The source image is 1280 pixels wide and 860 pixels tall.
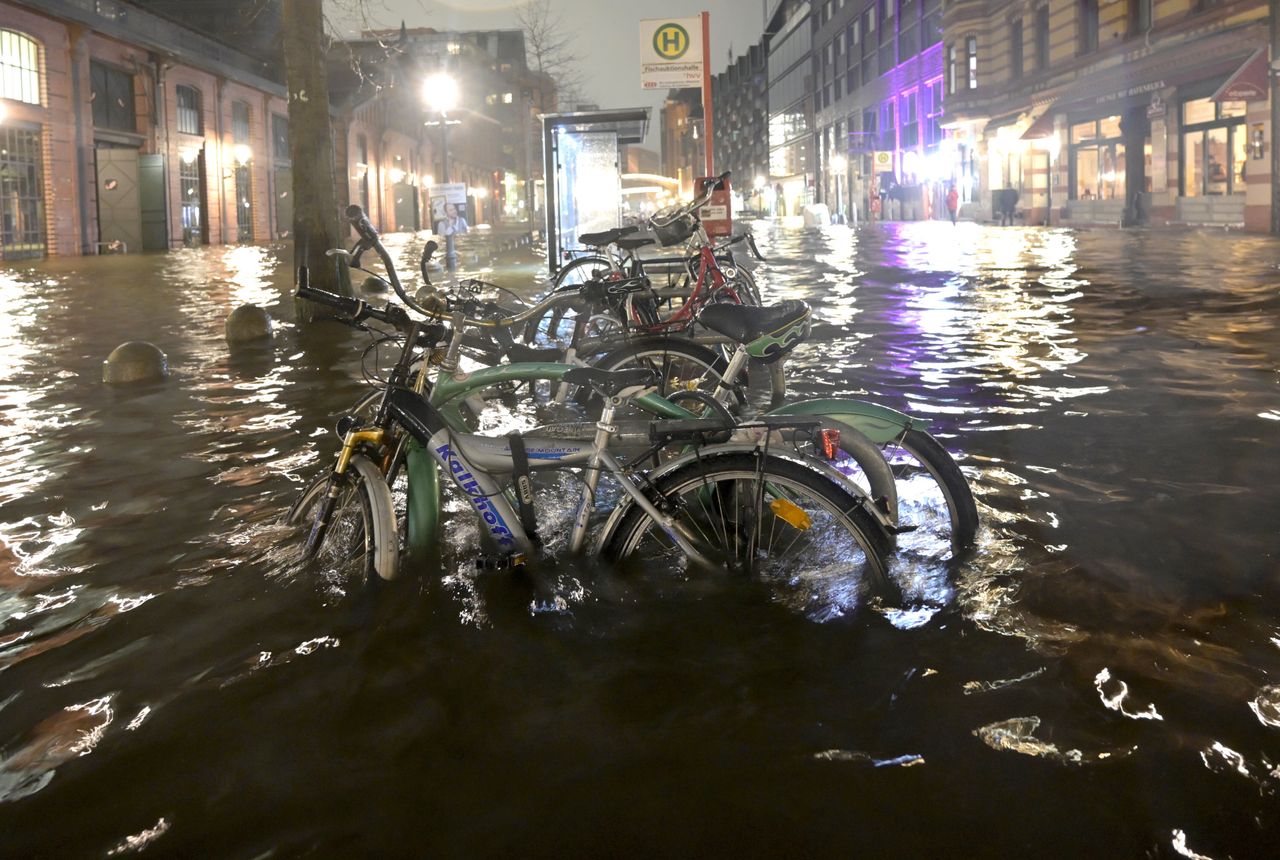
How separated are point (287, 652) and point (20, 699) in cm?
70

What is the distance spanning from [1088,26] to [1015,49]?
621 centimetres

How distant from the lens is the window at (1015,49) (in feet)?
128

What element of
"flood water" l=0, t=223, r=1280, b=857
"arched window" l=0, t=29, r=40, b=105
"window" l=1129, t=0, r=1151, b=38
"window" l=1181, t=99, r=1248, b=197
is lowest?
"flood water" l=0, t=223, r=1280, b=857

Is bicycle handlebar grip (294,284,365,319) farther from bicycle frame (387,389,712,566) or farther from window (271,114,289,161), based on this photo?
→ window (271,114,289,161)

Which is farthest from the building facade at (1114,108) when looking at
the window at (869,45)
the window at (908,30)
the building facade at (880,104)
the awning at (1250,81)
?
the window at (869,45)

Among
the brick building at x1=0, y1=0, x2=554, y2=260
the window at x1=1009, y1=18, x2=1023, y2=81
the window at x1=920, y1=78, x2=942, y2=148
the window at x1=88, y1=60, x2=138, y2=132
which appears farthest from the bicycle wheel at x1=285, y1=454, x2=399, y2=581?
the window at x1=920, y1=78, x2=942, y2=148

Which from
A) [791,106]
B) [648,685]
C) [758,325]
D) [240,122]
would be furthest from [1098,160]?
[791,106]

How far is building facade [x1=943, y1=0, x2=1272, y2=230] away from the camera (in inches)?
998

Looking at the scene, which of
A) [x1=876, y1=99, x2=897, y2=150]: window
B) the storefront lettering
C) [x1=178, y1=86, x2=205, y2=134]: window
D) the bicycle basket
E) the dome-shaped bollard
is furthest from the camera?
[x1=876, y1=99, x2=897, y2=150]: window

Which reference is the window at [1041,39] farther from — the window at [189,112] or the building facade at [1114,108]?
the window at [189,112]

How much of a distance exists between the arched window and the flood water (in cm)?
2543

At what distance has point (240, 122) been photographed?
1666 inches

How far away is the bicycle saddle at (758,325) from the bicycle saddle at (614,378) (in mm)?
495

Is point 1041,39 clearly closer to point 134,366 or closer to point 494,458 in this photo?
point 134,366
